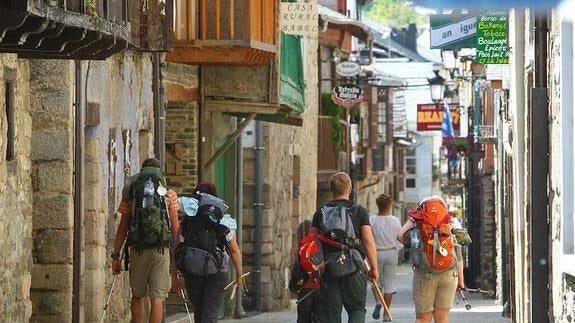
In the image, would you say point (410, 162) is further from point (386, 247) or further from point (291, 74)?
→ point (386, 247)

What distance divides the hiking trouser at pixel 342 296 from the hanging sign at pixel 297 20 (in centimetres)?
915

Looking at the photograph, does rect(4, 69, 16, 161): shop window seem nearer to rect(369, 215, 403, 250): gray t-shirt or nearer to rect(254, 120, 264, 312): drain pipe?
rect(369, 215, 403, 250): gray t-shirt

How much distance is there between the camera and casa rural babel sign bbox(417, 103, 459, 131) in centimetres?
4985

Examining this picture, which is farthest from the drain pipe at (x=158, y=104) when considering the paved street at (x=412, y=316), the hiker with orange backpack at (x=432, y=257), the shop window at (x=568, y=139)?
the shop window at (x=568, y=139)

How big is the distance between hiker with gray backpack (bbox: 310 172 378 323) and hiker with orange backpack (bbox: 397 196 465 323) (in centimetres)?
66

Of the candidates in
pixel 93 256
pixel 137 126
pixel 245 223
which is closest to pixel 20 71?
pixel 93 256

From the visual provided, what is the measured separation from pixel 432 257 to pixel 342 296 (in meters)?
0.94

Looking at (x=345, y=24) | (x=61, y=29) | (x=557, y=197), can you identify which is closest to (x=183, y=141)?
(x=557, y=197)

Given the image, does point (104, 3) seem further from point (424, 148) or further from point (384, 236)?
point (424, 148)

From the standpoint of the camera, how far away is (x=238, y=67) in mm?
20234

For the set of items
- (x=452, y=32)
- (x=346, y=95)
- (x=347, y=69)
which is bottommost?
(x=346, y=95)

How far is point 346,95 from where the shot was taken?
3850 centimetres

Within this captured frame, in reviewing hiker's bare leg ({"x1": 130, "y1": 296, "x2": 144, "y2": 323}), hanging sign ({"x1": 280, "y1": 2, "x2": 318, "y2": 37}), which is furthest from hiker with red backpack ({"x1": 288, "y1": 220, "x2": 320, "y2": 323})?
hanging sign ({"x1": 280, "y1": 2, "x2": 318, "y2": 37})

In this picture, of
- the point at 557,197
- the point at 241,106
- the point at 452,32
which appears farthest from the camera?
the point at 452,32
